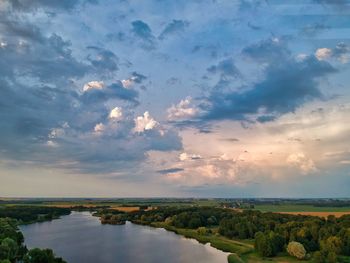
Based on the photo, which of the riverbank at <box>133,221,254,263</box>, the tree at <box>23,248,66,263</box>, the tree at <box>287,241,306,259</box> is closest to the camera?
the tree at <box>23,248,66,263</box>

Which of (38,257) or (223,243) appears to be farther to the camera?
(223,243)

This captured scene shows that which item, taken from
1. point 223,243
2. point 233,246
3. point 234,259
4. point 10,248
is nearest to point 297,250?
point 234,259

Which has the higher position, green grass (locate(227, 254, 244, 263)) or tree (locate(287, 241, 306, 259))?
tree (locate(287, 241, 306, 259))

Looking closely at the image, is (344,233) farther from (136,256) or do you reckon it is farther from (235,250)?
(136,256)

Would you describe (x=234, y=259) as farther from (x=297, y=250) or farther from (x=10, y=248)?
(x=10, y=248)

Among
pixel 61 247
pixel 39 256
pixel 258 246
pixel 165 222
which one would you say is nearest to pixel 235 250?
pixel 258 246

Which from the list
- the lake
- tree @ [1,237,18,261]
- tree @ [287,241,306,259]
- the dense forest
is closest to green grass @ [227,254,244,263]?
the lake

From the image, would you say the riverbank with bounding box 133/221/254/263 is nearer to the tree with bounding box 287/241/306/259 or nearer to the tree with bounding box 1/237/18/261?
the tree with bounding box 287/241/306/259

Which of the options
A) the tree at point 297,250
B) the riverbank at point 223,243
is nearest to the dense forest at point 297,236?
the tree at point 297,250

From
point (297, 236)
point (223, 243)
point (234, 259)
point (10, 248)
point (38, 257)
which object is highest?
point (297, 236)
